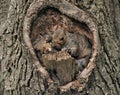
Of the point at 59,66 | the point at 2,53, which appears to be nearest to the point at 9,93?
the point at 2,53

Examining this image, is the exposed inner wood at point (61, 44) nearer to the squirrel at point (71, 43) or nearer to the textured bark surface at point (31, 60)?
the squirrel at point (71, 43)

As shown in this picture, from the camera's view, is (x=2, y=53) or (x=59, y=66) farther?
(x=2, y=53)

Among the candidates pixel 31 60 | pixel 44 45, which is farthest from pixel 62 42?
pixel 31 60

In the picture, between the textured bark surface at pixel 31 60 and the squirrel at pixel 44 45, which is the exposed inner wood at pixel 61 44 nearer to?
the squirrel at pixel 44 45

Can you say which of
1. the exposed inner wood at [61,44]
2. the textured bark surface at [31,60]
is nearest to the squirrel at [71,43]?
the exposed inner wood at [61,44]

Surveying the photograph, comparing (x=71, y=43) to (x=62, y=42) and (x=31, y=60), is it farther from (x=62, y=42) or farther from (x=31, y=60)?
(x=31, y=60)

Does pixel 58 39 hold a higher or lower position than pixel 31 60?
higher

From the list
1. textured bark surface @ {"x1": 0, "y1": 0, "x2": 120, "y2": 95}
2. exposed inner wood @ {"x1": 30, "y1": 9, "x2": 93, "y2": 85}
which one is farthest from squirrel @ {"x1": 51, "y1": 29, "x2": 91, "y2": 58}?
textured bark surface @ {"x1": 0, "y1": 0, "x2": 120, "y2": 95}

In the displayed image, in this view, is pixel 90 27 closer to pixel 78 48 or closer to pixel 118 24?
pixel 78 48

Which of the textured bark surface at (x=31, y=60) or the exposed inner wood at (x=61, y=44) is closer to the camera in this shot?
the exposed inner wood at (x=61, y=44)
